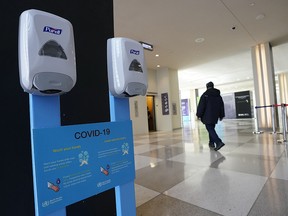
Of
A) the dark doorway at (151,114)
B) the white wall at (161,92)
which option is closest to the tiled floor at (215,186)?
the white wall at (161,92)

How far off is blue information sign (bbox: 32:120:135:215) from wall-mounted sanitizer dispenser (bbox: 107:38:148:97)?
0.19 m

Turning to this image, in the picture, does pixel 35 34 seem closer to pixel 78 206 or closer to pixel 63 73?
pixel 63 73

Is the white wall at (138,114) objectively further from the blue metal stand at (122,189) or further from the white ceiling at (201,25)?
the blue metal stand at (122,189)

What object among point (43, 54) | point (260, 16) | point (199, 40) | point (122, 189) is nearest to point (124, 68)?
point (43, 54)

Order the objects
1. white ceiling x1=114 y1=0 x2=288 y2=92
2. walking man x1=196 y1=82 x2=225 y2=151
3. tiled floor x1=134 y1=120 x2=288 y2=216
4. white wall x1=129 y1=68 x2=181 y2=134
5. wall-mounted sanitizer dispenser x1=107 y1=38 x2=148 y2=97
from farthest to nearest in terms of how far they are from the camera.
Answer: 1. white wall x1=129 y1=68 x2=181 y2=134
2. white ceiling x1=114 y1=0 x2=288 y2=92
3. walking man x1=196 y1=82 x2=225 y2=151
4. tiled floor x1=134 y1=120 x2=288 y2=216
5. wall-mounted sanitizer dispenser x1=107 y1=38 x2=148 y2=97

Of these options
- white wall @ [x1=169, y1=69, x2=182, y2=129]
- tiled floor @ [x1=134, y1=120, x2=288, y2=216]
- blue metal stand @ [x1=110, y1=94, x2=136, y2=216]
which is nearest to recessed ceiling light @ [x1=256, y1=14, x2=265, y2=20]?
tiled floor @ [x1=134, y1=120, x2=288, y2=216]

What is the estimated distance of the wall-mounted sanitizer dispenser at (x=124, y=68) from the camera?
875 millimetres

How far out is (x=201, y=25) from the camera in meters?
Result: 5.39

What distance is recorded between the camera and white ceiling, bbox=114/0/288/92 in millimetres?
4414

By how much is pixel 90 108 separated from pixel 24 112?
376 mm

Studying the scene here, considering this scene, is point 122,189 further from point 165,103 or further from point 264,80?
point 165,103

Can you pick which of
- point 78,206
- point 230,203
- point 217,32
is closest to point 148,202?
point 230,203

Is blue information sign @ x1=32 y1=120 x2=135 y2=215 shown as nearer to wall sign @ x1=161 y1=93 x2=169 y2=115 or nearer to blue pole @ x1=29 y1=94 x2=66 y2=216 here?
blue pole @ x1=29 y1=94 x2=66 y2=216

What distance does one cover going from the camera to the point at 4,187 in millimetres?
828
